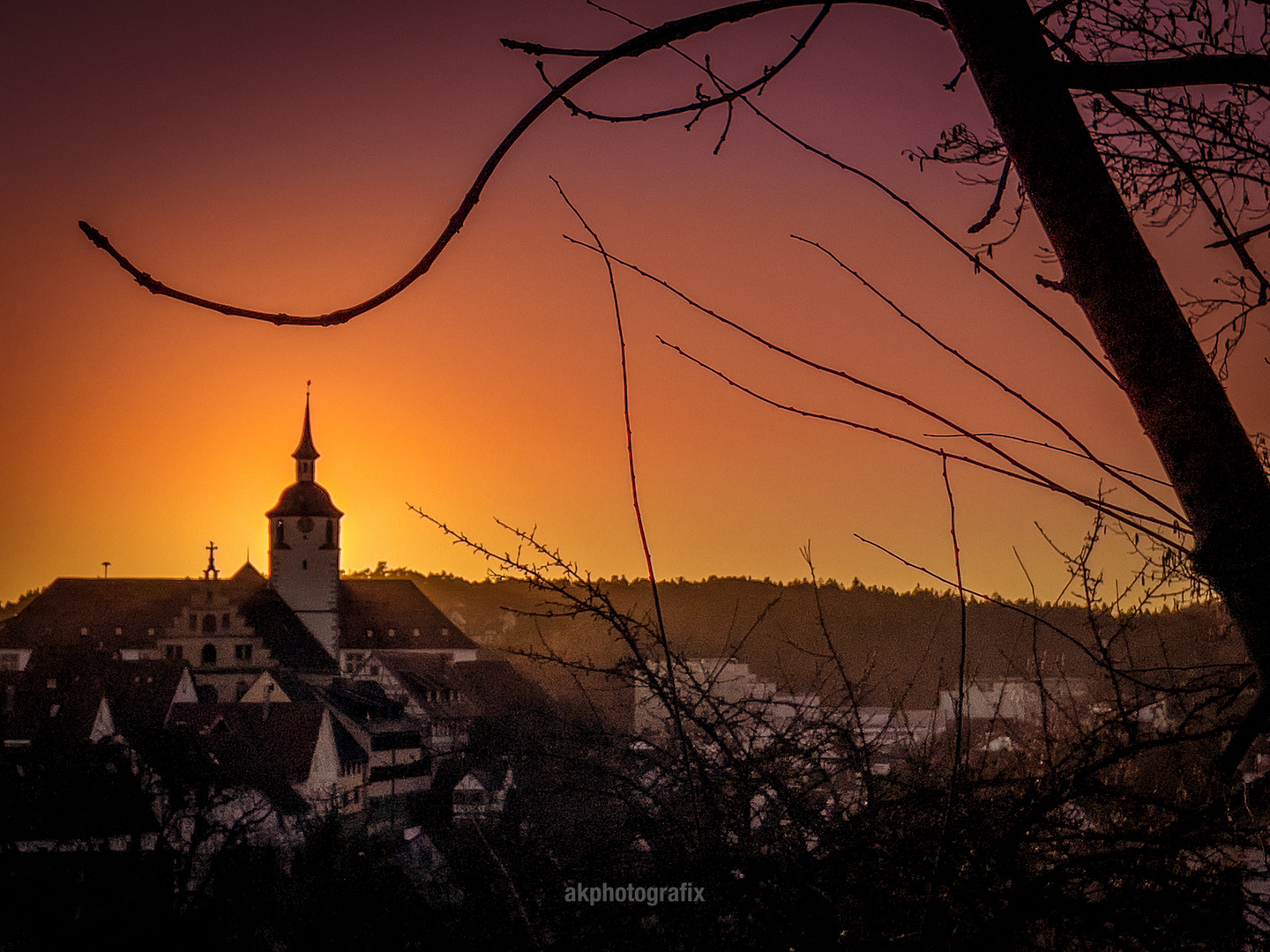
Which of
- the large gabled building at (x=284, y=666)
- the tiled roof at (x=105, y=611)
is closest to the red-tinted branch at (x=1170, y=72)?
the large gabled building at (x=284, y=666)

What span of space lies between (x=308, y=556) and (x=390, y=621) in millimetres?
6193

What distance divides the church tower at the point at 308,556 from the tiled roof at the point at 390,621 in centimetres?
228

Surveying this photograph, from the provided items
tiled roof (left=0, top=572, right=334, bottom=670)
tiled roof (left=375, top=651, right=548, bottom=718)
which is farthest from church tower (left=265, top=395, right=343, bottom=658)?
tiled roof (left=375, top=651, right=548, bottom=718)

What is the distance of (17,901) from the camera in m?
8.33

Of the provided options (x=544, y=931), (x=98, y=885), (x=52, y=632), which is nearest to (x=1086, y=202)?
(x=544, y=931)

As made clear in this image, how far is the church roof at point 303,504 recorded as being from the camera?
2194 inches

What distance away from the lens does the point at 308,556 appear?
181 feet

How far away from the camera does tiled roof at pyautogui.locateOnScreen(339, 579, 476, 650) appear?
2250 inches

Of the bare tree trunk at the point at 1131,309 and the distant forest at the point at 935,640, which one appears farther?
the distant forest at the point at 935,640

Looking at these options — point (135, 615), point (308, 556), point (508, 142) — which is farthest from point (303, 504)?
point (508, 142)

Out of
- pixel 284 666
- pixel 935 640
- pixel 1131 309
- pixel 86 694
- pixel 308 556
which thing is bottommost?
pixel 86 694

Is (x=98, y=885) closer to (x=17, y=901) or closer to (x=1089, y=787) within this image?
(x=17, y=901)

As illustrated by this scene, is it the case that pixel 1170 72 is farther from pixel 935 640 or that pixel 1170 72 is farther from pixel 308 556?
pixel 308 556

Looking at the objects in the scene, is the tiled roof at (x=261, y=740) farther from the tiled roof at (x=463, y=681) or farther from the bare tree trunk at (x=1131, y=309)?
the bare tree trunk at (x=1131, y=309)
